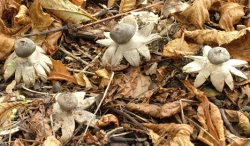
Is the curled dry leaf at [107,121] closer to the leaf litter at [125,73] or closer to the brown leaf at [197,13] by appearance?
the leaf litter at [125,73]

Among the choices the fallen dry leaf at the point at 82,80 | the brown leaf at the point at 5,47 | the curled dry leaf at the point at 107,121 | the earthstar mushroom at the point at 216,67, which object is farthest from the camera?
the brown leaf at the point at 5,47

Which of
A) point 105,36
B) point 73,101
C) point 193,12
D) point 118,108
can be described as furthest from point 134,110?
point 193,12

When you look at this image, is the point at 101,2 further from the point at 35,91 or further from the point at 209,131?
the point at 209,131

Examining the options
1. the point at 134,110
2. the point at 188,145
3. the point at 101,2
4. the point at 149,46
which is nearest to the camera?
Answer: the point at 188,145

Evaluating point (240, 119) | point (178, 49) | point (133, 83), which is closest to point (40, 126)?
point (133, 83)

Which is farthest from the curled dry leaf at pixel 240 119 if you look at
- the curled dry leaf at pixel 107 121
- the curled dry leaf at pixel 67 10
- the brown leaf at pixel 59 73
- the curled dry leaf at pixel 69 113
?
the curled dry leaf at pixel 67 10
